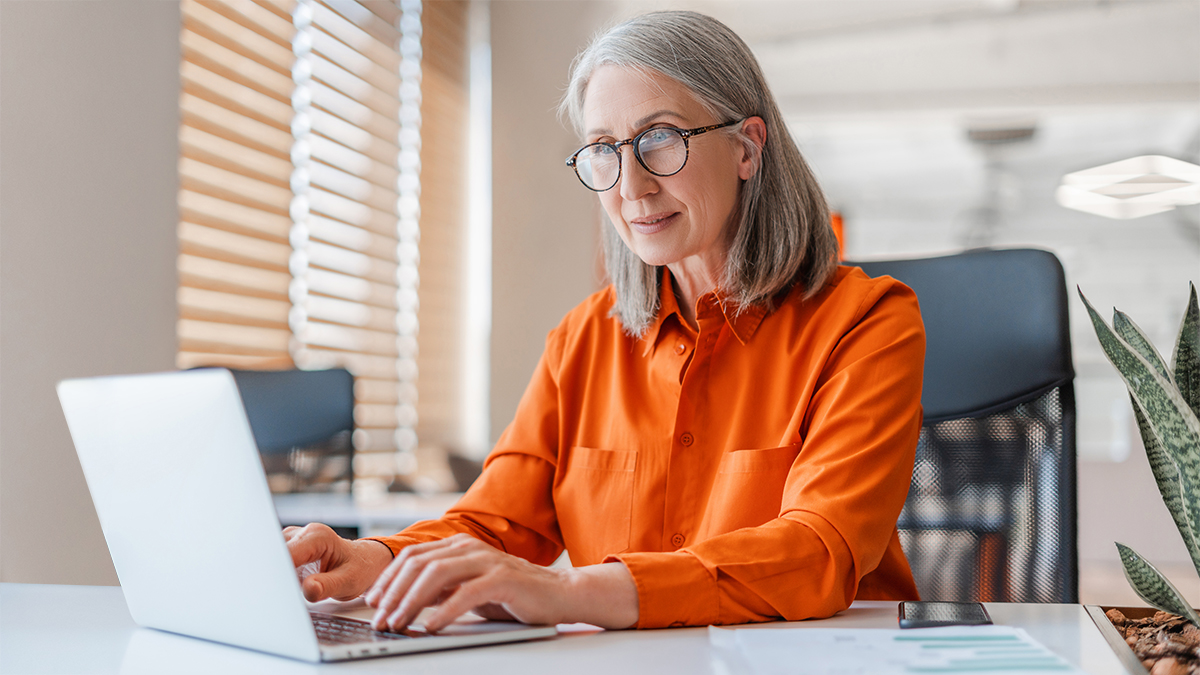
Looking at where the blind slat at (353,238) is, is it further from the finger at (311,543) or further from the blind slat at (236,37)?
the finger at (311,543)

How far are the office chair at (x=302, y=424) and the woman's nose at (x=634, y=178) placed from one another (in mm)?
1101

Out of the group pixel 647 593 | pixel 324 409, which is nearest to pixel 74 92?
pixel 324 409

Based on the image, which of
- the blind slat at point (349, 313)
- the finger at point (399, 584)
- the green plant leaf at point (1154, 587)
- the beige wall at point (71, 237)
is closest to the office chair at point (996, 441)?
Answer: the green plant leaf at point (1154, 587)

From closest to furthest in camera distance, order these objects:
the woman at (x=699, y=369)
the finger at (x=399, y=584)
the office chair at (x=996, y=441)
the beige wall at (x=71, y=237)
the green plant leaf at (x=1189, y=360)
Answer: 1. the finger at (x=399, y=584)
2. the green plant leaf at (x=1189, y=360)
3. the woman at (x=699, y=369)
4. the office chair at (x=996, y=441)
5. the beige wall at (x=71, y=237)

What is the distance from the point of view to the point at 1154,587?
818 millimetres

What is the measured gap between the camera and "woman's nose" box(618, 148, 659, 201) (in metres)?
1.18

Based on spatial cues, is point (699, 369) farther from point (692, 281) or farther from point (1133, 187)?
point (1133, 187)

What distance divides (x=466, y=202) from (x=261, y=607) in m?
3.61

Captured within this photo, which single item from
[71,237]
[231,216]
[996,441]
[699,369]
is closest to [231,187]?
[231,216]

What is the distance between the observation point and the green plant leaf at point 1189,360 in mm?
849

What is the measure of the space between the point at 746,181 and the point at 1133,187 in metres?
3.34

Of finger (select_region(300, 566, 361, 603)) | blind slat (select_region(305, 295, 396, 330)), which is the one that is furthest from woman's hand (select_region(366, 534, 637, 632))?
blind slat (select_region(305, 295, 396, 330))

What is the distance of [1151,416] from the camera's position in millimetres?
785

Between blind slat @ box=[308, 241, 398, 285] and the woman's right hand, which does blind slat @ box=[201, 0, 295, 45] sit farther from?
the woman's right hand
